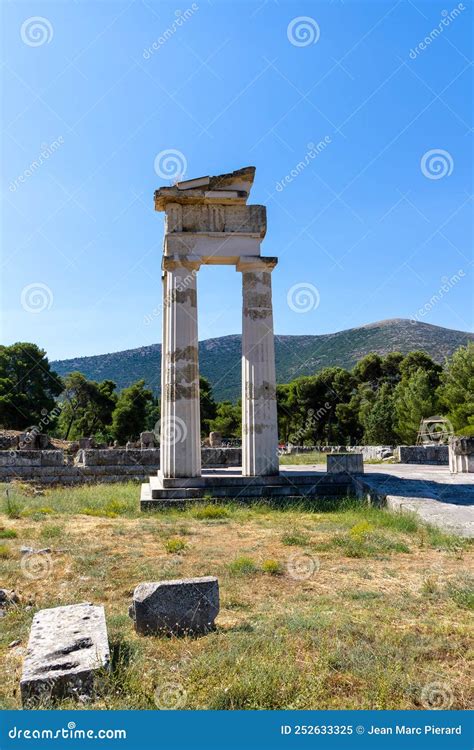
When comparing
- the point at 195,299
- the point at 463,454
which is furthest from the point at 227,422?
the point at 195,299

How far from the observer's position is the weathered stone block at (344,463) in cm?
1594

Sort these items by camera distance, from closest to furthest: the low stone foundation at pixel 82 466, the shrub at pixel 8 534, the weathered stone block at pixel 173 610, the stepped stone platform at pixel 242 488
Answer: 1. the weathered stone block at pixel 173 610
2. the shrub at pixel 8 534
3. the stepped stone platform at pixel 242 488
4. the low stone foundation at pixel 82 466

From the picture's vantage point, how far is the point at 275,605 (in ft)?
19.7

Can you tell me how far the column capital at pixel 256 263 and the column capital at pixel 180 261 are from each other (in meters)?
1.23

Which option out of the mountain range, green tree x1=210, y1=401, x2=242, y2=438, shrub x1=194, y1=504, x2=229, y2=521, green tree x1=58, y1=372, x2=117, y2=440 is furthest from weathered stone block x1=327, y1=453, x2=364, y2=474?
the mountain range

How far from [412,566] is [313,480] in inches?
293

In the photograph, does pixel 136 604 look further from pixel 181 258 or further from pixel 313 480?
pixel 181 258

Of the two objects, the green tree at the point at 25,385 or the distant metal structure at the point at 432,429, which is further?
the green tree at the point at 25,385

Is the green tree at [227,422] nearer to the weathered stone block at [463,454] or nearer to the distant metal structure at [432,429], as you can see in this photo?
the distant metal structure at [432,429]

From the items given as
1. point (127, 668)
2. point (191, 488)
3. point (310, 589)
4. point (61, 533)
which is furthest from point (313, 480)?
point (127, 668)

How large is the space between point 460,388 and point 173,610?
132ft

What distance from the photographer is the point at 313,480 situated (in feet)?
49.1

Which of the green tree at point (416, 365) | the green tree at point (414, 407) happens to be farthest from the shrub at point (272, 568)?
the green tree at point (416, 365)

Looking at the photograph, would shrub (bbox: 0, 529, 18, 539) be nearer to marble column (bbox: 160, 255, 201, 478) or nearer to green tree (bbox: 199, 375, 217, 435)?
marble column (bbox: 160, 255, 201, 478)
